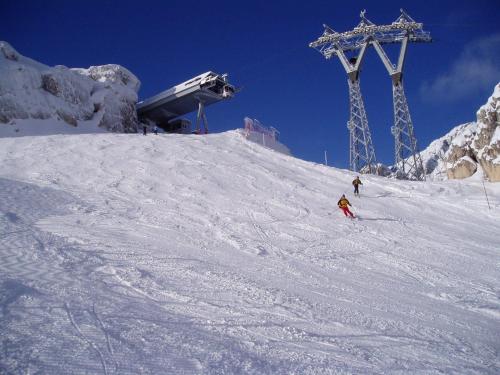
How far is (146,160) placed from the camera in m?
17.8

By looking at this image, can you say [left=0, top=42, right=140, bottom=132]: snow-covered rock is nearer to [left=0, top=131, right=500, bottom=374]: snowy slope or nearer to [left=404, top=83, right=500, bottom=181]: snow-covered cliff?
[left=0, top=131, right=500, bottom=374]: snowy slope

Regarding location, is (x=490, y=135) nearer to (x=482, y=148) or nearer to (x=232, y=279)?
(x=482, y=148)

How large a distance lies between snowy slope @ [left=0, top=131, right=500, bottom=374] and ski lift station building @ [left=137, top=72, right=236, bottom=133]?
2848 centimetres

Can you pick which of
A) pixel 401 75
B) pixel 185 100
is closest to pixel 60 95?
pixel 185 100

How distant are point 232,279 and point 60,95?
3532 centimetres

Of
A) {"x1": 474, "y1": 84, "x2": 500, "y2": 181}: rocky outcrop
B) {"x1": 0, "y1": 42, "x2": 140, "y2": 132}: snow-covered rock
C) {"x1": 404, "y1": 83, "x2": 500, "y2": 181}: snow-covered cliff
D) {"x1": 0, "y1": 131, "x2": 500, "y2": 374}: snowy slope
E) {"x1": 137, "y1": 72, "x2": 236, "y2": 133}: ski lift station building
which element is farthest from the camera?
{"x1": 137, "y1": 72, "x2": 236, "y2": 133}: ski lift station building

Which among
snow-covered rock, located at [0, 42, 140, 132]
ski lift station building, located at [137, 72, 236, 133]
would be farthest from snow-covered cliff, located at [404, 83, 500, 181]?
snow-covered rock, located at [0, 42, 140, 132]

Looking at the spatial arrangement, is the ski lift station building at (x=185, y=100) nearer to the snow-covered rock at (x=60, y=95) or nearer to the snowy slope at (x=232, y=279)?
the snow-covered rock at (x=60, y=95)

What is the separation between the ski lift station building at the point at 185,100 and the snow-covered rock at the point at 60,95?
384cm

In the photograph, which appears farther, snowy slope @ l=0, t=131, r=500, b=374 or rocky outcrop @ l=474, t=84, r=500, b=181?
rocky outcrop @ l=474, t=84, r=500, b=181

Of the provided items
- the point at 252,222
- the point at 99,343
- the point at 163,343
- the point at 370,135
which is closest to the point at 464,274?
the point at 252,222

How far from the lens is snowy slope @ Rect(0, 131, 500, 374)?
3.58m

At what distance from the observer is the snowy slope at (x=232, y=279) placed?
141 inches

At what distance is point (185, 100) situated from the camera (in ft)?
144
